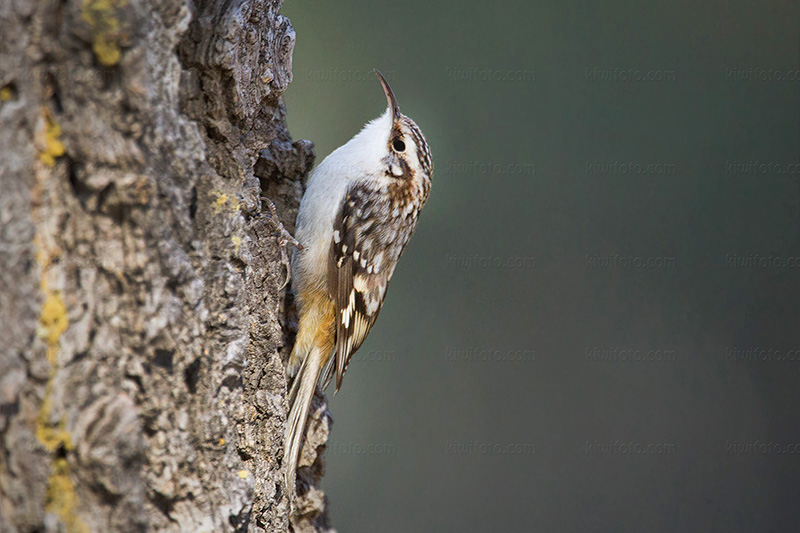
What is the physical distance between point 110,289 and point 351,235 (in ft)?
3.79

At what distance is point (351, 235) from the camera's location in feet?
7.04

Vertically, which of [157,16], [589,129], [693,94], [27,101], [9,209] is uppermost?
[693,94]

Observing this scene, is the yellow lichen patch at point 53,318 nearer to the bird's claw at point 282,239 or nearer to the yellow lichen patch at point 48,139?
the yellow lichen patch at point 48,139

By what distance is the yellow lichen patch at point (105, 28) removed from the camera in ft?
3.19

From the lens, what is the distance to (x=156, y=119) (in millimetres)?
1068

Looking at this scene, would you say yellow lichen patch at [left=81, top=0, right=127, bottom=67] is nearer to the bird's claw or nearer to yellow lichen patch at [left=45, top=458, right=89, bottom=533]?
yellow lichen patch at [left=45, top=458, right=89, bottom=533]

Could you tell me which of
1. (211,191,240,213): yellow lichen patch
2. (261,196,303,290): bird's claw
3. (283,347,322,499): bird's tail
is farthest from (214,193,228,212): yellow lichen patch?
(283,347,322,499): bird's tail

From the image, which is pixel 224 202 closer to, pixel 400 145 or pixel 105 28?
pixel 105 28

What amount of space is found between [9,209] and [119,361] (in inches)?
10.1

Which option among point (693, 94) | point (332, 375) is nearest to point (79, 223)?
point (332, 375)

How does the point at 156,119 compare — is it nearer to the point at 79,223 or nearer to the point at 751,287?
the point at 79,223

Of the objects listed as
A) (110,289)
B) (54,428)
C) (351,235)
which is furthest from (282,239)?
(54,428)

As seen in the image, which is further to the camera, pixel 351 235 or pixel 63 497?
pixel 351 235

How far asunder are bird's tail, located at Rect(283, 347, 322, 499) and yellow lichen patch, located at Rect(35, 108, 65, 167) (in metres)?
0.94
